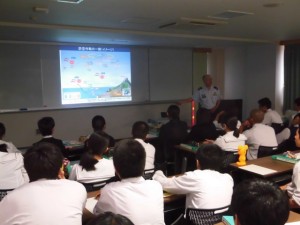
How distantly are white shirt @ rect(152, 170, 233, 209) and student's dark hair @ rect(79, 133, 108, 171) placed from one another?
78cm

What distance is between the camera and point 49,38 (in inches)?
230

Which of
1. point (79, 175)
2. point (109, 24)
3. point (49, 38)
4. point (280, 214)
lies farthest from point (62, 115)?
point (280, 214)

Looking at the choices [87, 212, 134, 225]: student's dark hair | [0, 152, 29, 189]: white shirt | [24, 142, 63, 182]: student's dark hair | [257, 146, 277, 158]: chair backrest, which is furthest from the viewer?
[257, 146, 277, 158]: chair backrest

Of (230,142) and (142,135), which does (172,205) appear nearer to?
(142,135)

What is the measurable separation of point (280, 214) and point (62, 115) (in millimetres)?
6025

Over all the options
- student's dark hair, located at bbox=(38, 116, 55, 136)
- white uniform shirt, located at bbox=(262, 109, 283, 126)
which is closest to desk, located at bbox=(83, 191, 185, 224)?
student's dark hair, located at bbox=(38, 116, 55, 136)

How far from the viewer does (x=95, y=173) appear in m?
2.74

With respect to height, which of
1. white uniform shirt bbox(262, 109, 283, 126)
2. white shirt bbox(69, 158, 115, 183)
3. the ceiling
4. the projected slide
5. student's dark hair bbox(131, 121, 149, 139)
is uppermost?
the ceiling

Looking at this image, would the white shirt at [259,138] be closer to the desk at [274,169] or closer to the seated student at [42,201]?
the desk at [274,169]

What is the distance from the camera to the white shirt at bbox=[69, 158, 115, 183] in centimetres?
270

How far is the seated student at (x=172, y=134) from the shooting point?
190 inches

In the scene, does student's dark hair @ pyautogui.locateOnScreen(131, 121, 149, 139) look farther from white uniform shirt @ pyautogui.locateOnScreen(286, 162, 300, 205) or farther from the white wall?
the white wall

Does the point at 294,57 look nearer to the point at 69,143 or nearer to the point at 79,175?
the point at 69,143

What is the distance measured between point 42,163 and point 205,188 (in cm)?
→ 115
